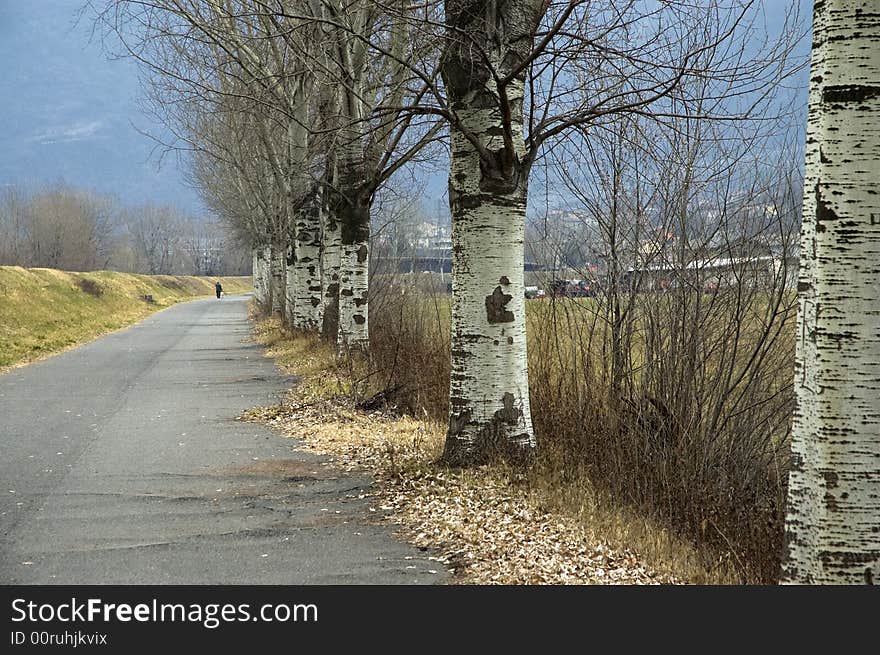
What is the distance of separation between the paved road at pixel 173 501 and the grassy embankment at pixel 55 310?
8.94 metres

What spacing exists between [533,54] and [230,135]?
83.9 feet

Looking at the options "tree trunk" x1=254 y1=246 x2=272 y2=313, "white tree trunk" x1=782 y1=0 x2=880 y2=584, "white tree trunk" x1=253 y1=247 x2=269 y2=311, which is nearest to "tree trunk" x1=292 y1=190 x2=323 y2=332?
"tree trunk" x1=254 y1=246 x2=272 y2=313

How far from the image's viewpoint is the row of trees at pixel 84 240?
11956 centimetres

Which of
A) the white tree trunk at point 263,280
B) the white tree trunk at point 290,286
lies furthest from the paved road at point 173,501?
the white tree trunk at point 263,280

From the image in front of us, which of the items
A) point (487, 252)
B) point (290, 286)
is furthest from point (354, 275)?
point (290, 286)

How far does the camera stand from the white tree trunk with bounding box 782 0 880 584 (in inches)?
159

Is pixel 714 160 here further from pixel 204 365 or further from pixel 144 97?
pixel 144 97

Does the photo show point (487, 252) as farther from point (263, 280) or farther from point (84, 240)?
point (84, 240)

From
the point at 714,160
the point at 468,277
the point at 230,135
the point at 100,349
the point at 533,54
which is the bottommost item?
the point at 100,349

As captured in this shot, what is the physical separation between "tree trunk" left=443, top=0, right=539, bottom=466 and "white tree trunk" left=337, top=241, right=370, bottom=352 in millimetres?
7973

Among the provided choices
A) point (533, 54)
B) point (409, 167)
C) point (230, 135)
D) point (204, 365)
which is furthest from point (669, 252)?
point (230, 135)

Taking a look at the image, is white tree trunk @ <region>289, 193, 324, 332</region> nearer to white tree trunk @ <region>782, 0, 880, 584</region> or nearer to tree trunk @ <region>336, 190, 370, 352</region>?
tree trunk @ <region>336, 190, 370, 352</region>

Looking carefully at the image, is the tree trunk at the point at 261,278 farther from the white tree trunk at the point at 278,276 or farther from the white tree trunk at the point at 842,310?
the white tree trunk at the point at 842,310

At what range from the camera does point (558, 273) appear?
31.8 feet
